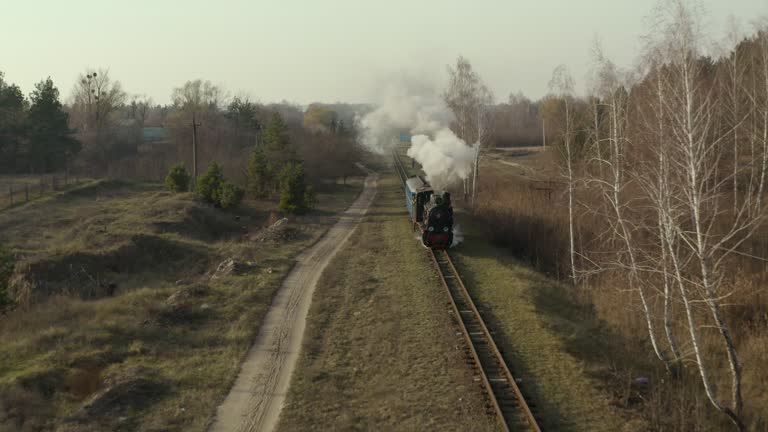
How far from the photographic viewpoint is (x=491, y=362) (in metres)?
14.5

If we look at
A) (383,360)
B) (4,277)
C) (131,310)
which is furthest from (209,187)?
(383,360)

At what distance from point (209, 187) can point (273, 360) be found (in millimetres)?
29977

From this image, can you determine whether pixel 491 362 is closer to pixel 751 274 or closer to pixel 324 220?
pixel 751 274

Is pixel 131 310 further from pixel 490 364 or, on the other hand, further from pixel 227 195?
pixel 227 195

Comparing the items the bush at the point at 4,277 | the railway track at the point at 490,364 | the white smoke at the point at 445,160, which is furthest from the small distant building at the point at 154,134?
the railway track at the point at 490,364

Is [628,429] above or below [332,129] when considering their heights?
below

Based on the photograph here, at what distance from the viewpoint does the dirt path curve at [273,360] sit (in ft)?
39.3

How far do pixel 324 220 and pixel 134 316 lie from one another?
2125 centimetres

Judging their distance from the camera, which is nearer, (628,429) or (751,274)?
(628,429)

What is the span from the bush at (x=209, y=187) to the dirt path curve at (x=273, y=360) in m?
17.7

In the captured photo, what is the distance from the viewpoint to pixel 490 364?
1438 centimetres

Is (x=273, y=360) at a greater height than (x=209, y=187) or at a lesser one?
lesser

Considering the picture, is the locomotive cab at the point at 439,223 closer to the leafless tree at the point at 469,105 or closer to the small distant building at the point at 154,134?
the leafless tree at the point at 469,105

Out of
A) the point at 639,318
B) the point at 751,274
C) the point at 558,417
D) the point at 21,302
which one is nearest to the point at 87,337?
the point at 21,302
